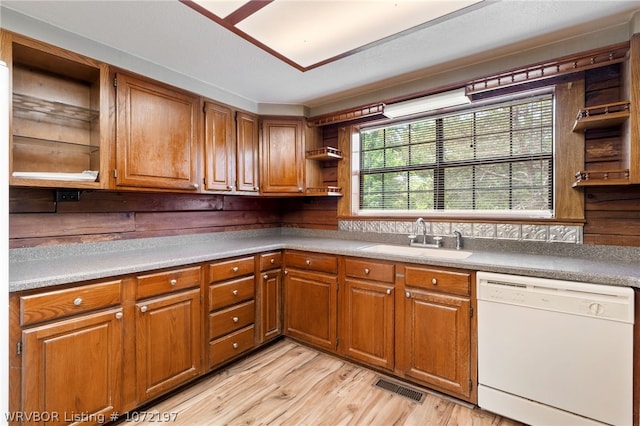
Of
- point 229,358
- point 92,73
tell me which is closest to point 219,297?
point 229,358

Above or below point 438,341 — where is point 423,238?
above

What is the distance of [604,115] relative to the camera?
5.63 ft

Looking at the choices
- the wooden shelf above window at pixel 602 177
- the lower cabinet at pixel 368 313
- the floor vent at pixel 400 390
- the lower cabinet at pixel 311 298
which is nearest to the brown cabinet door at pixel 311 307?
the lower cabinet at pixel 311 298

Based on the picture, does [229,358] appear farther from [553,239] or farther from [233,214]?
[553,239]

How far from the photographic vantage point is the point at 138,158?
2.11 meters

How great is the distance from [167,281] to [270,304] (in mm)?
998

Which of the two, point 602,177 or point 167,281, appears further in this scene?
point 167,281

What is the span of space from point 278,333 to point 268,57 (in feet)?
7.61

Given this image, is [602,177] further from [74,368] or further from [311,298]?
[74,368]

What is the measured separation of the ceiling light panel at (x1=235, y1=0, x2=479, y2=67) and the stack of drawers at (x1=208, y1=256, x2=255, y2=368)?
162 cm

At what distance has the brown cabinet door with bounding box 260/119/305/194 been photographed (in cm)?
304

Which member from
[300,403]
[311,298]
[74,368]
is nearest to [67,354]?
[74,368]

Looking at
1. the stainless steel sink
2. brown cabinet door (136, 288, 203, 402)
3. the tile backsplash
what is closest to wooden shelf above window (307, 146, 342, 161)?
the tile backsplash

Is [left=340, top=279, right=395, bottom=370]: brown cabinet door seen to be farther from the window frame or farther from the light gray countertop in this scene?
the window frame
